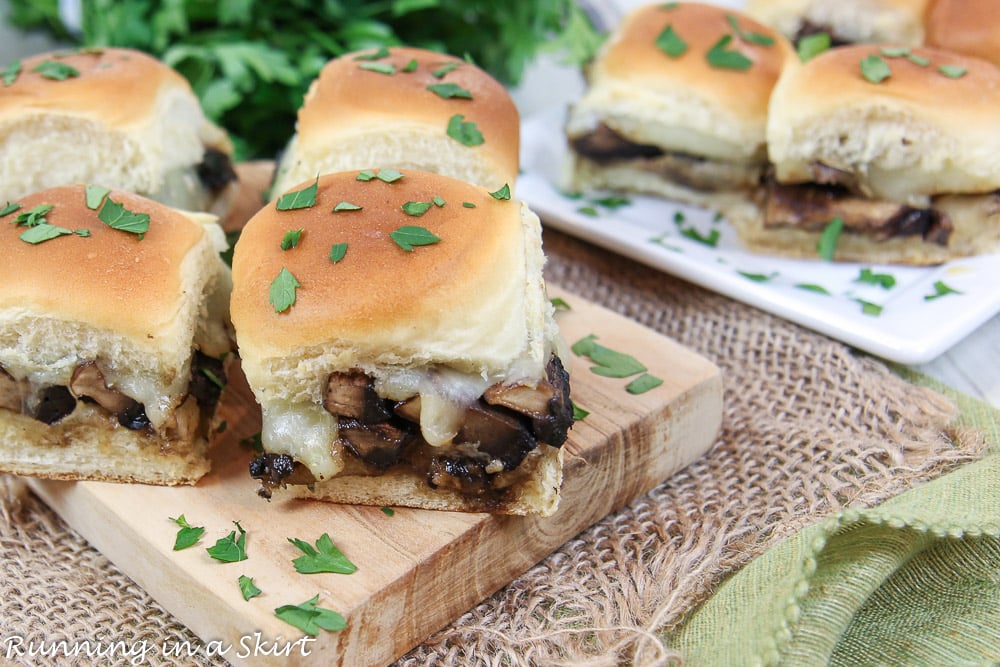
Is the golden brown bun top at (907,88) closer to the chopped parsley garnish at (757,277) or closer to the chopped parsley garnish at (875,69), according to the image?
the chopped parsley garnish at (875,69)

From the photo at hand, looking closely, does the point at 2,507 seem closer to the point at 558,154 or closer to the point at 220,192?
the point at 220,192

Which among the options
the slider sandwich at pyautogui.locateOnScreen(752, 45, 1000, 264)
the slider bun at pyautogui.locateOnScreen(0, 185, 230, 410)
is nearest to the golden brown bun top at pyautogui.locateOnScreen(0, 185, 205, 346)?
the slider bun at pyautogui.locateOnScreen(0, 185, 230, 410)

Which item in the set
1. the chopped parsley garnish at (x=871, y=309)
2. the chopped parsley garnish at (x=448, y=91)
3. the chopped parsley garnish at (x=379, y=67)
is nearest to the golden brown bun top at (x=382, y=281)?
the chopped parsley garnish at (x=448, y=91)

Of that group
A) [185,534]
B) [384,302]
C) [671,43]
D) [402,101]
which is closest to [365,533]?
[185,534]

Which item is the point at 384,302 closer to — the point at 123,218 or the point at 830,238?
the point at 123,218

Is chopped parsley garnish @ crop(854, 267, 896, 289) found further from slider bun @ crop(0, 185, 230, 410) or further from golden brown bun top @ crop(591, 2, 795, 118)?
slider bun @ crop(0, 185, 230, 410)
